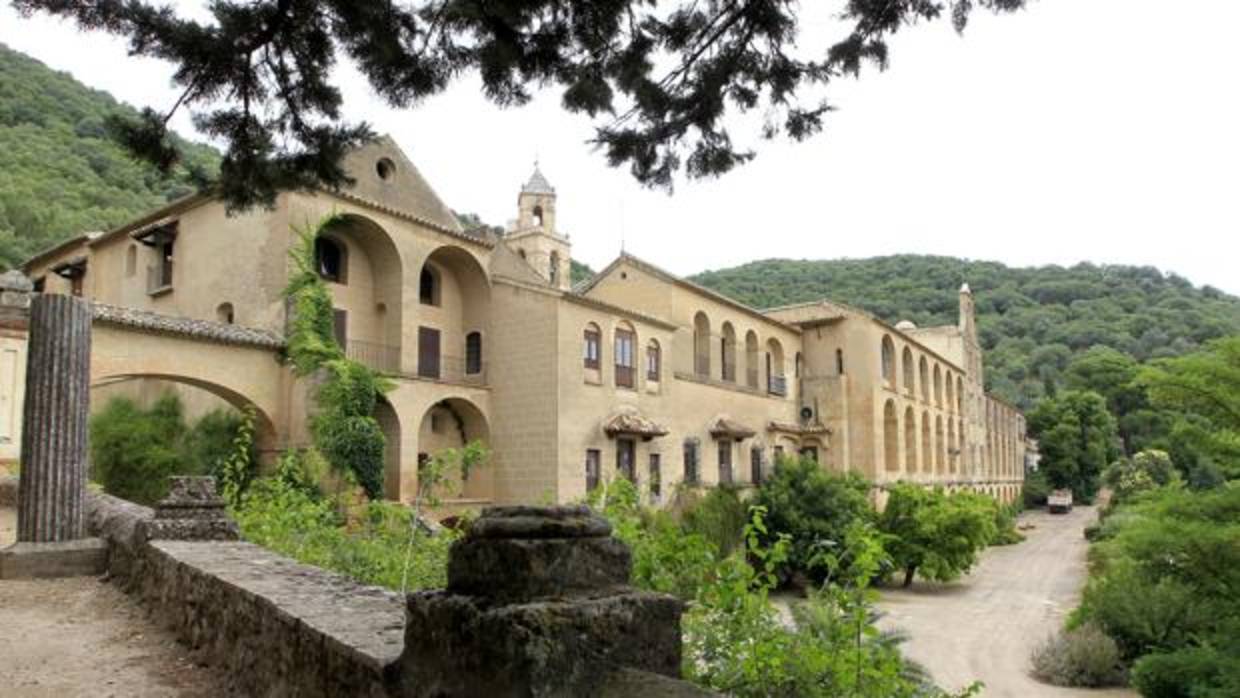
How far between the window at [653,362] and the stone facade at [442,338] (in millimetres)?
79

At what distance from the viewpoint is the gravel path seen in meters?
5.09

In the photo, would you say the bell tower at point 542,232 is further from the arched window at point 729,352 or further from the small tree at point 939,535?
the small tree at point 939,535

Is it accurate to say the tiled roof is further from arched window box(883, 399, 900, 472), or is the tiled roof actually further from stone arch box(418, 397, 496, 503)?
arched window box(883, 399, 900, 472)

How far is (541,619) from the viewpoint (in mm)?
2318

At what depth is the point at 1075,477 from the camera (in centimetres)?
6800

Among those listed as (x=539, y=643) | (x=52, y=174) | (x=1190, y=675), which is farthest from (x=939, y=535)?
(x=52, y=174)

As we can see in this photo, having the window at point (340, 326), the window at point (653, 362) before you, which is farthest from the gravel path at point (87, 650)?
the window at point (653, 362)

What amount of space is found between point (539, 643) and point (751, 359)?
119 feet

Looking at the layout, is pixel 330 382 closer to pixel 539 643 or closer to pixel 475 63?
pixel 475 63

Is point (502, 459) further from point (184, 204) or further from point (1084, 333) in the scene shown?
point (1084, 333)

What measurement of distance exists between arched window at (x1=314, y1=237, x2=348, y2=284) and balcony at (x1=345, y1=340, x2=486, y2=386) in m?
1.95

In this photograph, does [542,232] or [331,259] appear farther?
[542,232]

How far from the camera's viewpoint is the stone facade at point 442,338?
72.2ft

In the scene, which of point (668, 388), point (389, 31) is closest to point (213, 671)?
point (389, 31)
